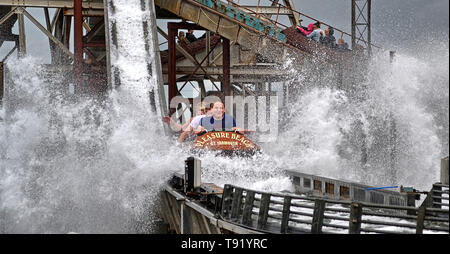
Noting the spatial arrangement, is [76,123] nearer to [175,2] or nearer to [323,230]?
[175,2]

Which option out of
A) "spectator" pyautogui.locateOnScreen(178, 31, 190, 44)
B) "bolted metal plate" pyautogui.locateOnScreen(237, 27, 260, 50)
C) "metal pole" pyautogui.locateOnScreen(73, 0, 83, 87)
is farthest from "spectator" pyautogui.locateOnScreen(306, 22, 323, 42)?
"spectator" pyautogui.locateOnScreen(178, 31, 190, 44)

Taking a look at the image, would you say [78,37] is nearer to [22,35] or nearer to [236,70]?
[22,35]

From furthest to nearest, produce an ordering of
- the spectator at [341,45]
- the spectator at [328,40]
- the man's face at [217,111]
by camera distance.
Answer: the spectator at [328,40] < the spectator at [341,45] < the man's face at [217,111]

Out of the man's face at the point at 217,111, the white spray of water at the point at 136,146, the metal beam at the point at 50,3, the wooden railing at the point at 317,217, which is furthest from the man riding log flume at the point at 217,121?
the metal beam at the point at 50,3

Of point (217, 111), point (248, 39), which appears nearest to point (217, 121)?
point (217, 111)

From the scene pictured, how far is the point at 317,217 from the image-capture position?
19.4ft

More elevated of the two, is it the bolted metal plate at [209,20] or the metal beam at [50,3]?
the metal beam at [50,3]

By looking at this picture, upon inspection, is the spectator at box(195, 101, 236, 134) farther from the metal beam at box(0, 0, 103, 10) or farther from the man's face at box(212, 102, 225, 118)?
the metal beam at box(0, 0, 103, 10)

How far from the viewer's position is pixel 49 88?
54.6 ft

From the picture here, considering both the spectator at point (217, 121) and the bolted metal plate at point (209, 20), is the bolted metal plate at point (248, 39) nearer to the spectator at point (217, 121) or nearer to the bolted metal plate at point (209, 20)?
the bolted metal plate at point (209, 20)

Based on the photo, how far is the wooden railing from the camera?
5.40m

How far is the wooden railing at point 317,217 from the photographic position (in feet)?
17.7
